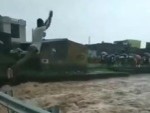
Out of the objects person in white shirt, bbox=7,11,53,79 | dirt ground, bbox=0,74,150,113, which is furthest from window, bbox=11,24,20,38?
dirt ground, bbox=0,74,150,113

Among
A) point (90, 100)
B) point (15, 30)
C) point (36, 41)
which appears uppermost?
point (15, 30)

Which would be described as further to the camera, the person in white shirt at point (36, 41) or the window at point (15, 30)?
the window at point (15, 30)

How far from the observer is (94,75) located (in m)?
17.5

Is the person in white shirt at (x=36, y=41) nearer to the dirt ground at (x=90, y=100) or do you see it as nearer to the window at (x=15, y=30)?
the dirt ground at (x=90, y=100)

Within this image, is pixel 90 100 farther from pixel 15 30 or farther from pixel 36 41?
pixel 15 30

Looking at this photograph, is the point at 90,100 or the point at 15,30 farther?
the point at 15,30

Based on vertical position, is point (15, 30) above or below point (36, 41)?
above

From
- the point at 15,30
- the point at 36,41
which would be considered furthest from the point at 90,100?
the point at 15,30

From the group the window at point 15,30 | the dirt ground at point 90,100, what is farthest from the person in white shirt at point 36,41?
the window at point 15,30

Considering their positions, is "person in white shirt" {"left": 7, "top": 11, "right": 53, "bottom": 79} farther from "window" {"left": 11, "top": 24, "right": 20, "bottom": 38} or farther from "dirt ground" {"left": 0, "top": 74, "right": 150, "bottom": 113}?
"window" {"left": 11, "top": 24, "right": 20, "bottom": 38}

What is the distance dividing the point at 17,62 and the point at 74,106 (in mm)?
5471

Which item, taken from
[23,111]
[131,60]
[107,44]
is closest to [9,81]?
[23,111]

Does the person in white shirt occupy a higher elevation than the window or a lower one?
lower

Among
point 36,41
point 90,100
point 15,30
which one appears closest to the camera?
point 90,100
